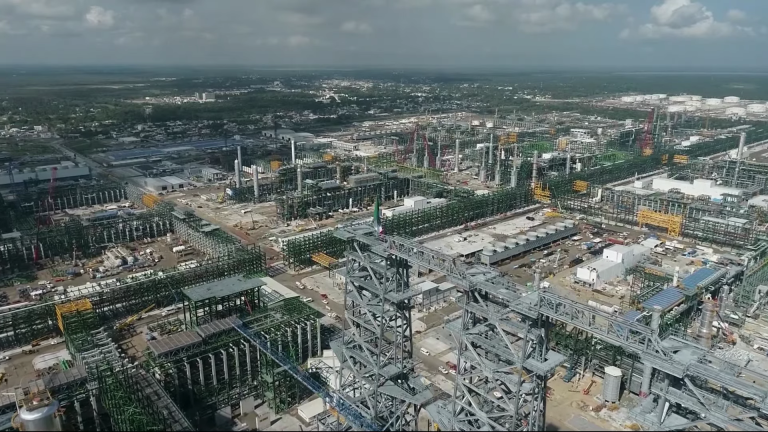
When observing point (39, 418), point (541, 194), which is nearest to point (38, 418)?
point (39, 418)

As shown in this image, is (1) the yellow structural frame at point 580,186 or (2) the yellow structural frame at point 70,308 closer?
(2) the yellow structural frame at point 70,308

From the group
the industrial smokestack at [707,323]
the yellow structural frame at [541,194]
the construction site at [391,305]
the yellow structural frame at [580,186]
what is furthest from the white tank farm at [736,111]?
the industrial smokestack at [707,323]

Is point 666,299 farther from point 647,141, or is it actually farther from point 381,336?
point 647,141

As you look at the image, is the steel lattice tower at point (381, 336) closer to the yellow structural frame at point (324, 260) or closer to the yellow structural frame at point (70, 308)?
the yellow structural frame at point (70, 308)

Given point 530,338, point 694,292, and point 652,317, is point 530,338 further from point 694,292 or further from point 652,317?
point 694,292

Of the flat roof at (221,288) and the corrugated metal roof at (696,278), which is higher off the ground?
the flat roof at (221,288)

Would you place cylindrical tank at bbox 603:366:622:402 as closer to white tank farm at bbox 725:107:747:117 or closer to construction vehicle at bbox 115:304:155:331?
construction vehicle at bbox 115:304:155:331

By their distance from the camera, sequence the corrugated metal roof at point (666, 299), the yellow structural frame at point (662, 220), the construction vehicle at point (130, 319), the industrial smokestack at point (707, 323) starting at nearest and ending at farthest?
1. the industrial smokestack at point (707, 323)
2. the corrugated metal roof at point (666, 299)
3. the construction vehicle at point (130, 319)
4. the yellow structural frame at point (662, 220)

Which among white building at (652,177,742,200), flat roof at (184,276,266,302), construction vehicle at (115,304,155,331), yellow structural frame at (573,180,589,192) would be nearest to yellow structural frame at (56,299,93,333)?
construction vehicle at (115,304,155,331)

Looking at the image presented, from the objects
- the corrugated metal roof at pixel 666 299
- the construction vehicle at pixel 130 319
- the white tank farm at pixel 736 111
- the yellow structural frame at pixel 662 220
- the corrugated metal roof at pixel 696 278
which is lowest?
the construction vehicle at pixel 130 319
